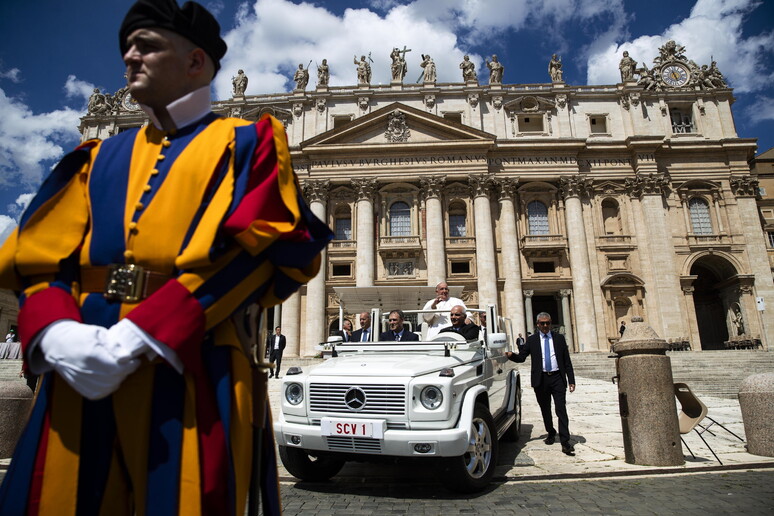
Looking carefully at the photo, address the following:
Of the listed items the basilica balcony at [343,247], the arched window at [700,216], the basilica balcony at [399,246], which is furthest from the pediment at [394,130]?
the arched window at [700,216]

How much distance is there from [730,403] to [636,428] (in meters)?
7.79

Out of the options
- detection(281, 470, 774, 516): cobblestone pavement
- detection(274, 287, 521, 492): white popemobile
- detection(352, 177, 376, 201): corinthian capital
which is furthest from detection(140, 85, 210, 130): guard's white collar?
detection(352, 177, 376, 201): corinthian capital

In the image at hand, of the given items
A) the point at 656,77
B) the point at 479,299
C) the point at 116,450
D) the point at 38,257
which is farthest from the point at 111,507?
the point at 656,77

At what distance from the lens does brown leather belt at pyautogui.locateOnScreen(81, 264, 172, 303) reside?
1662 mm

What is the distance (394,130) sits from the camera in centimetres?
3088

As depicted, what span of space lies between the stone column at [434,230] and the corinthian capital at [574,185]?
7.62 meters

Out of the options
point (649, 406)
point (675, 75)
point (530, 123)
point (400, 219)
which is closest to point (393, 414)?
point (649, 406)

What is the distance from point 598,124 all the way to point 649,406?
102 ft

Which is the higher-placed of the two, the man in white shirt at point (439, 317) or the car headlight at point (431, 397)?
the man in white shirt at point (439, 317)

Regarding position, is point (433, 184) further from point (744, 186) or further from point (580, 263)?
point (744, 186)

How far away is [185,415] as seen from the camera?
158 cm

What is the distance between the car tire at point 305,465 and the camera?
17.4 ft

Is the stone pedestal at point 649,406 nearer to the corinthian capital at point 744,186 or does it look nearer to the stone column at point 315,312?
the stone column at point 315,312

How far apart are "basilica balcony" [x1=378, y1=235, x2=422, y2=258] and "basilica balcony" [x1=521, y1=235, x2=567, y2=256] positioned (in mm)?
6670
